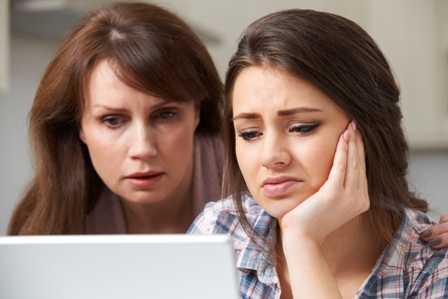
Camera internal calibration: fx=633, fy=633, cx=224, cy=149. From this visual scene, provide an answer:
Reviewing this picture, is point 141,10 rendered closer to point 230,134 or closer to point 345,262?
point 230,134

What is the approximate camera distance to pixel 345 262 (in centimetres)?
110

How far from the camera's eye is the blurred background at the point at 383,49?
2.33 m

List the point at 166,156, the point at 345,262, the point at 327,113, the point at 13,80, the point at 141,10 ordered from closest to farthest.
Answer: the point at 327,113 < the point at 345,262 < the point at 166,156 < the point at 141,10 < the point at 13,80

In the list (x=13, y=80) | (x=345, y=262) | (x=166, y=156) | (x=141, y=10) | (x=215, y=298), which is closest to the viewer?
(x=215, y=298)

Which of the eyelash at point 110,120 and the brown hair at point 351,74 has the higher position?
the eyelash at point 110,120

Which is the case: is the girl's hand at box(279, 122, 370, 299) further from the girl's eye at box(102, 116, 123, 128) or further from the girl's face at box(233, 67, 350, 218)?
the girl's eye at box(102, 116, 123, 128)

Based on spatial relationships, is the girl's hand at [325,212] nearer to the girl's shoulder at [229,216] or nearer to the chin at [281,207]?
the chin at [281,207]

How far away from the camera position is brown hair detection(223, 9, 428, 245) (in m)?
0.98

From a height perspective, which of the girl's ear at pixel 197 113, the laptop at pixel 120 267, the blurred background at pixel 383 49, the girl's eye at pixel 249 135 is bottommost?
the laptop at pixel 120 267

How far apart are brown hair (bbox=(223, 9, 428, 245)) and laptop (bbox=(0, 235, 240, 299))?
1.51 ft

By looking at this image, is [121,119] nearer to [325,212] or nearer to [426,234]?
[325,212]

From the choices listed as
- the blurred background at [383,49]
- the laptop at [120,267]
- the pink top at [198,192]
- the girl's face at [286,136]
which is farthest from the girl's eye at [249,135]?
Answer: the blurred background at [383,49]

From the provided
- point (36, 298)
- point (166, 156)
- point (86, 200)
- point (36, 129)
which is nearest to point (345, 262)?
point (166, 156)

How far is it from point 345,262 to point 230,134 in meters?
0.30
